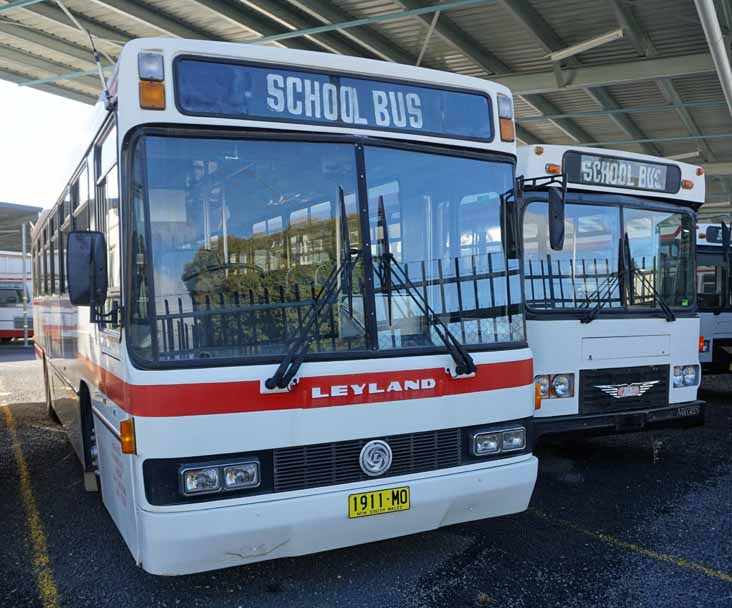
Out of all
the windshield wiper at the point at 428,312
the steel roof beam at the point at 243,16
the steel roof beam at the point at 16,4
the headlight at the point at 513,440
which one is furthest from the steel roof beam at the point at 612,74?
the windshield wiper at the point at 428,312

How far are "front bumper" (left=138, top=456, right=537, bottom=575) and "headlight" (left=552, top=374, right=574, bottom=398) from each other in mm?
Result: 1923

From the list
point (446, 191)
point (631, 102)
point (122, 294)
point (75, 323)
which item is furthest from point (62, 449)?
point (631, 102)

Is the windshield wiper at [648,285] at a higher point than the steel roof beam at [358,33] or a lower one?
lower

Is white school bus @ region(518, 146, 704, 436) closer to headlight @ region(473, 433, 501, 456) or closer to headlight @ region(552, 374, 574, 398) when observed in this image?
headlight @ region(552, 374, 574, 398)

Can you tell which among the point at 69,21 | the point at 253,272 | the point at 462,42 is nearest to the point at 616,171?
the point at 253,272

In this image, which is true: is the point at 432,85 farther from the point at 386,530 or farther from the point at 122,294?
the point at 386,530

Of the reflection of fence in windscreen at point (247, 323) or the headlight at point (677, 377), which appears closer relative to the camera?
the reflection of fence in windscreen at point (247, 323)

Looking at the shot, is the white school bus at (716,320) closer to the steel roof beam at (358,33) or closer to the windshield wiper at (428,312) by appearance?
the steel roof beam at (358,33)

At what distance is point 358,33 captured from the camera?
10.7 meters

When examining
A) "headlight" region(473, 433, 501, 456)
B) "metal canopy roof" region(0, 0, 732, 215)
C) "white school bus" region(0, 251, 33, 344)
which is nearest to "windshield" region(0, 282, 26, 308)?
"white school bus" region(0, 251, 33, 344)

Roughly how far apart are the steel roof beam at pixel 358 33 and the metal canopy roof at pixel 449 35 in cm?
2

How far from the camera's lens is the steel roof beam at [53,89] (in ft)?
37.7

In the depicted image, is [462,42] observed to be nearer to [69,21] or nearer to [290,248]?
[69,21]

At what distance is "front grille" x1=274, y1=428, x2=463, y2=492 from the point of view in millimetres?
3625
